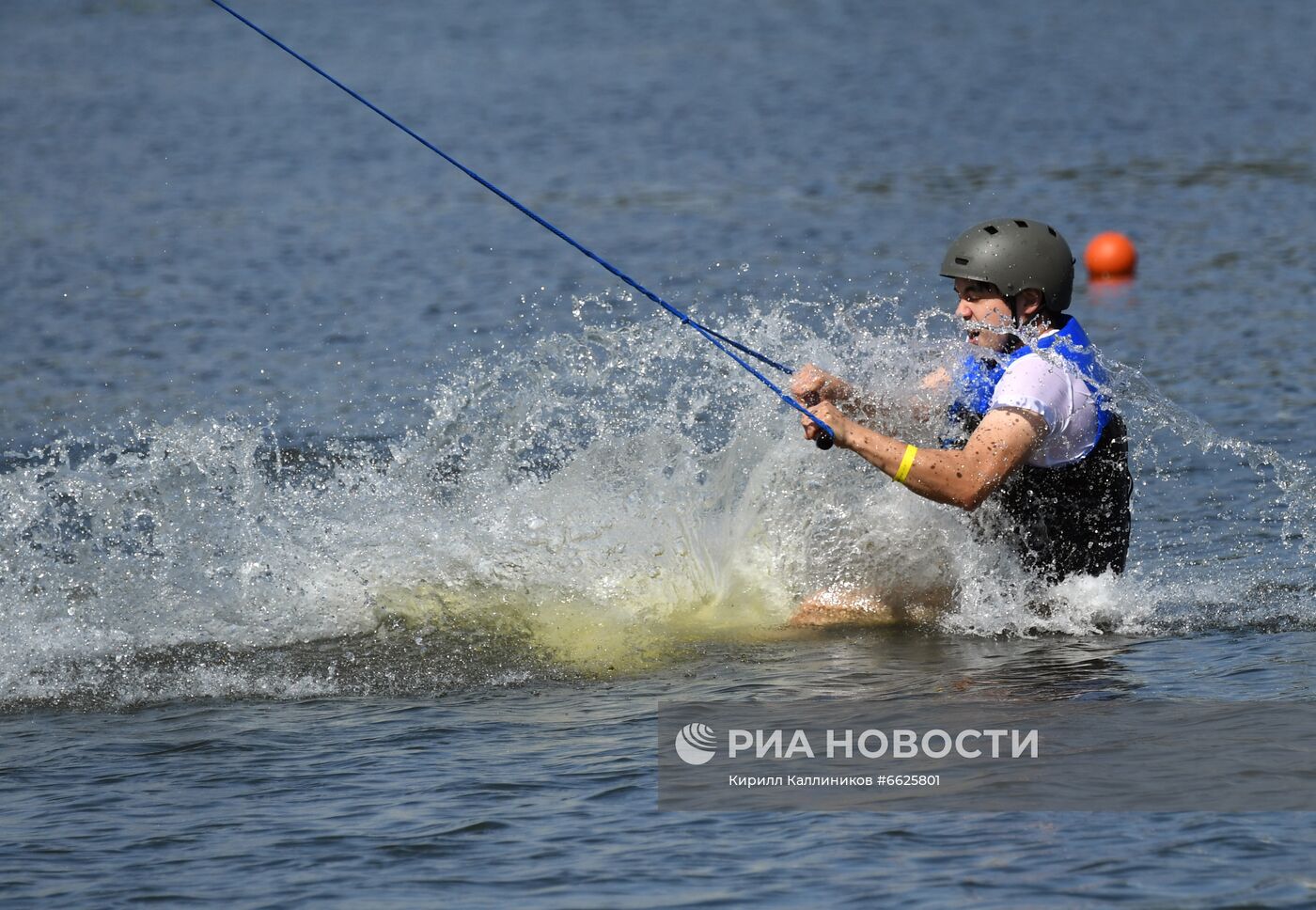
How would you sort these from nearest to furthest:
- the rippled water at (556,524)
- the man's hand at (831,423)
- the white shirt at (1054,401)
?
the rippled water at (556,524)
the man's hand at (831,423)
the white shirt at (1054,401)

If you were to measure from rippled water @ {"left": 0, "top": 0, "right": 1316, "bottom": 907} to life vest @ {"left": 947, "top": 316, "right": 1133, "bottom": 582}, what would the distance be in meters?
0.26

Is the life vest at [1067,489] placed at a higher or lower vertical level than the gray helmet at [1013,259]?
lower

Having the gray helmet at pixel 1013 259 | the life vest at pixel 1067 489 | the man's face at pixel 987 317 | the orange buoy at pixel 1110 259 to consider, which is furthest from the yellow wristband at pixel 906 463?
the orange buoy at pixel 1110 259

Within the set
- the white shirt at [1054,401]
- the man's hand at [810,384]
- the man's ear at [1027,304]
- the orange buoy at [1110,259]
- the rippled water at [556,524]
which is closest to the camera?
the rippled water at [556,524]

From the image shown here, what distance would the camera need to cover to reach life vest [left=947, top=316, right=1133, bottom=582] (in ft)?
25.0

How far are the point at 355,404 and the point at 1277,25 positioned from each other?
29.0 meters

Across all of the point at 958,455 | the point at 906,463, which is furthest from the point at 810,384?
the point at 958,455

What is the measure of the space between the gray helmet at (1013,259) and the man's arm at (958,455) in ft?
2.14

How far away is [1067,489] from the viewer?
7.78 metres

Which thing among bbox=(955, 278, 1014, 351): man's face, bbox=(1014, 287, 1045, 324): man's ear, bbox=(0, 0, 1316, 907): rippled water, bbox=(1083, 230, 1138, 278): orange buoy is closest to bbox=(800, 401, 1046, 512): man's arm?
bbox=(955, 278, 1014, 351): man's face

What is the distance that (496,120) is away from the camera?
2945 centimetres

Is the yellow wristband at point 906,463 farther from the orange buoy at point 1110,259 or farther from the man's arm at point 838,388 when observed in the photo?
the orange buoy at point 1110,259

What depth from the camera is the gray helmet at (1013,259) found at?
25.0ft

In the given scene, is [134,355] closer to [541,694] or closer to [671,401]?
[671,401]
